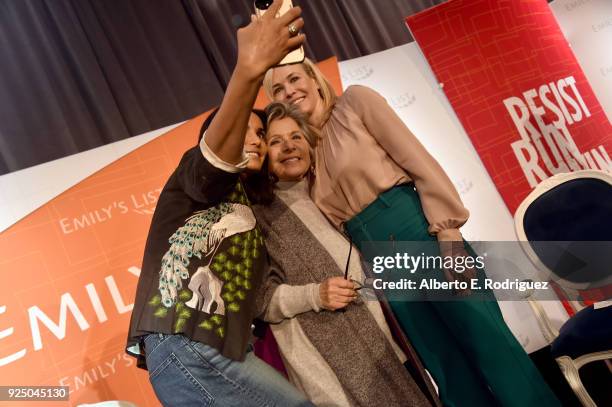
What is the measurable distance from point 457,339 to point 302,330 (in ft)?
1.59

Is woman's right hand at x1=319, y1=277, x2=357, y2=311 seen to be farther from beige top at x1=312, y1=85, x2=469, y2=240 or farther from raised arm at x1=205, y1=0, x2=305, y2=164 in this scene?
raised arm at x1=205, y1=0, x2=305, y2=164

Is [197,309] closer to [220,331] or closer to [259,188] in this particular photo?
[220,331]

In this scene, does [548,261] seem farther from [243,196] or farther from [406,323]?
[243,196]

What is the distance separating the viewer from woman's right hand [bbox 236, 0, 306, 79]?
39.9 inches

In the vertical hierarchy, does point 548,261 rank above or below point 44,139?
below

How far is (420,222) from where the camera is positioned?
1.60 meters

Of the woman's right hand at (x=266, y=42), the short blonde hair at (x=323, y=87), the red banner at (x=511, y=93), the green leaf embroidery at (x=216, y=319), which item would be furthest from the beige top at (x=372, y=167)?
the red banner at (x=511, y=93)

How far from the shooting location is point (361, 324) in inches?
63.9

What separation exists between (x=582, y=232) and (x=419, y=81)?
1500 millimetres

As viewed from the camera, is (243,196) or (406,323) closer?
(243,196)

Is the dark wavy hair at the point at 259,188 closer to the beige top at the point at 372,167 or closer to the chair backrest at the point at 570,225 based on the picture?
the beige top at the point at 372,167

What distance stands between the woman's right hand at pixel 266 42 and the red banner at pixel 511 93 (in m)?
2.38

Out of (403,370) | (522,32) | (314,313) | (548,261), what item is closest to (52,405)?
(314,313)

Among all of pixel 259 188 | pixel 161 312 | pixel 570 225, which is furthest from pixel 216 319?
pixel 570 225
